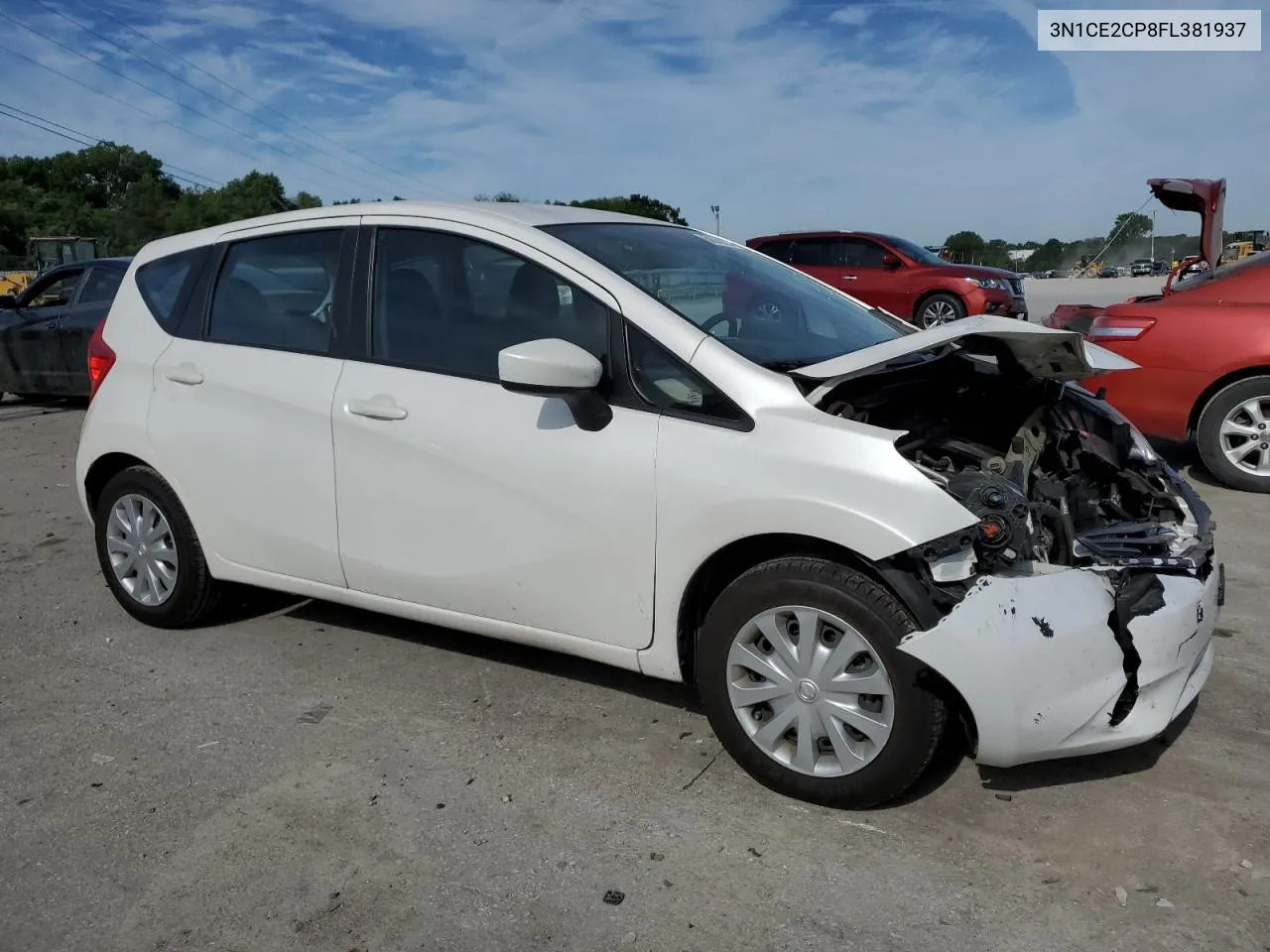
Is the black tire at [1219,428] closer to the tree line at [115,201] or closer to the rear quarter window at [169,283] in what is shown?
the rear quarter window at [169,283]

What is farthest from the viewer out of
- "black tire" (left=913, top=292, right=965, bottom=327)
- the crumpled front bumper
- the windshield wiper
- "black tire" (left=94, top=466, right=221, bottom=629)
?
"black tire" (left=913, top=292, right=965, bottom=327)

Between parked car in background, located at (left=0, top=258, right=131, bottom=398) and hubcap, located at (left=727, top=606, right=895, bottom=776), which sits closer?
hubcap, located at (left=727, top=606, right=895, bottom=776)

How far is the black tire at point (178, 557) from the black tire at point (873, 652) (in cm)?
238

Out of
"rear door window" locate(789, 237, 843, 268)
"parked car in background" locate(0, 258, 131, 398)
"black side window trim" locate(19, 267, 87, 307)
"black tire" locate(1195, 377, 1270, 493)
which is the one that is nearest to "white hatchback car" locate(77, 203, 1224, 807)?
"black tire" locate(1195, 377, 1270, 493)

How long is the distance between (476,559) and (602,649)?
531mm

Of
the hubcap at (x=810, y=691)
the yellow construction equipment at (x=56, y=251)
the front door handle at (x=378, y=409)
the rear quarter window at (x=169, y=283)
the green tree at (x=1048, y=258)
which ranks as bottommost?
the hubcap at (x=810, y=691)

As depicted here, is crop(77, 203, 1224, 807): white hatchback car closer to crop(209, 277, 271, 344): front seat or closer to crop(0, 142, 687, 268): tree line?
crop(209, 277, 271, 344): front seat

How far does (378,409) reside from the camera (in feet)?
12.1

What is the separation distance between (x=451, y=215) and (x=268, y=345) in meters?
0.94

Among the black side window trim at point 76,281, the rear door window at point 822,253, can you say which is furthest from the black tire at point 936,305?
the black side window trim at point 76,281

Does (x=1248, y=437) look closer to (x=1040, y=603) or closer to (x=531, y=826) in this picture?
(x=1040, y=603)

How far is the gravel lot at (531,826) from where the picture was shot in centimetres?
259

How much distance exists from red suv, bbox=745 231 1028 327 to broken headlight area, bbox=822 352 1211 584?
1180cm

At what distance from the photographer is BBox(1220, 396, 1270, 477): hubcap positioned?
647cm
